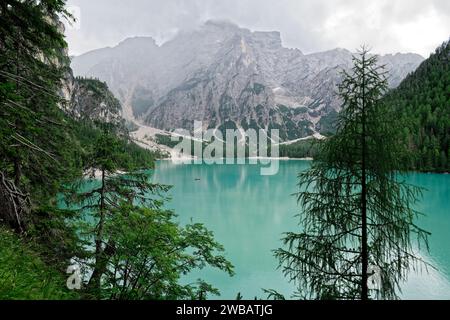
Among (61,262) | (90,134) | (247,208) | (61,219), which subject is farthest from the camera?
(90,134)

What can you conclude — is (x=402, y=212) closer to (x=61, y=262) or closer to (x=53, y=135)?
(x=61, y=262)

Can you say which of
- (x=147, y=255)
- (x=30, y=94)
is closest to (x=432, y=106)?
(x=30, y=94)

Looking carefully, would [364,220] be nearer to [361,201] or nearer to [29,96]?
[361,201]

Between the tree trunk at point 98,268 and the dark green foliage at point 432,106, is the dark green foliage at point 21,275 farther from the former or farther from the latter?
Answer: the dark green foliage at point 432,106

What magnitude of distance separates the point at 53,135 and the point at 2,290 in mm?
9624

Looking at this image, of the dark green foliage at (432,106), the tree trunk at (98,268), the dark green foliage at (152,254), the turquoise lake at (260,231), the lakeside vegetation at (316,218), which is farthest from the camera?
the dark green foliage at (432,106)

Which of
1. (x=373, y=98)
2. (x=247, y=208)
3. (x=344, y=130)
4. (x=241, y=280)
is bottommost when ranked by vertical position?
(x=241, y=280)

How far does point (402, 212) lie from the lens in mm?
6723

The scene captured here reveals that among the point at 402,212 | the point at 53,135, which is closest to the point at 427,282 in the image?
the point at 402,212

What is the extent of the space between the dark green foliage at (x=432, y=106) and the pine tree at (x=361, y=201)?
256 ft

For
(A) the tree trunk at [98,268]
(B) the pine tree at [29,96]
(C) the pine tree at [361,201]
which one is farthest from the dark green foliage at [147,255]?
(C) the pine tree at [361,201]

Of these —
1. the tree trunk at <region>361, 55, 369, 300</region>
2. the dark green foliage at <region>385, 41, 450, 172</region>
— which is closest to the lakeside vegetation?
the tree trunk at <region>361, 55, 369, 300</region>

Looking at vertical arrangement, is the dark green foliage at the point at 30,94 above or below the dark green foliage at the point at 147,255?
above

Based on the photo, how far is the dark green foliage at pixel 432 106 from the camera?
97688 mm
